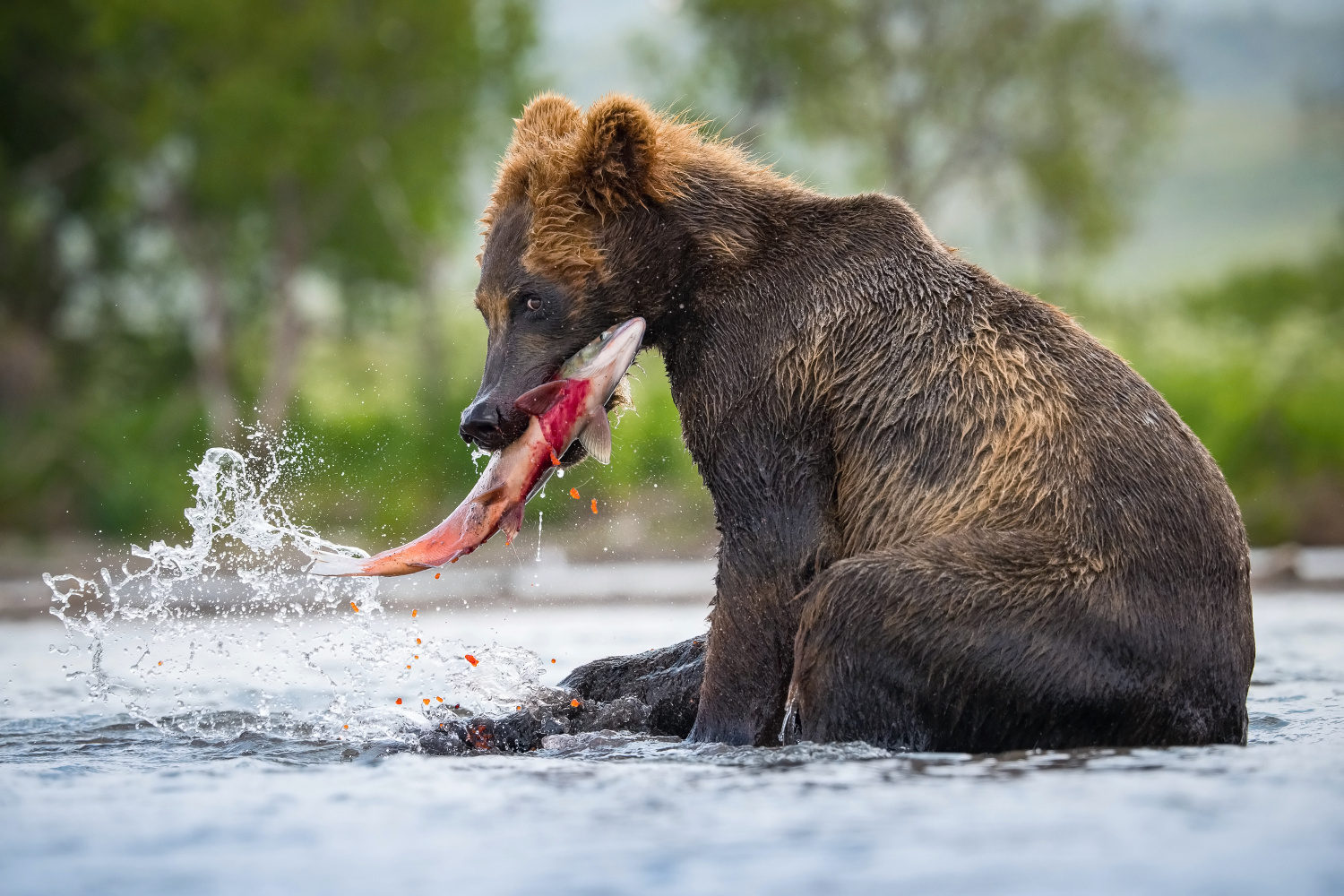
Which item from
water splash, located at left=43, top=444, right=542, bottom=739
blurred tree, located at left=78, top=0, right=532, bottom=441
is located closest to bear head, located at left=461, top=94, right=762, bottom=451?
water splash, located at left=43, top=444, right=542, bottom=739

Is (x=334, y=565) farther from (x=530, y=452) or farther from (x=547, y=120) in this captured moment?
(x=547, y=120)

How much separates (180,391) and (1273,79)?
442 feet

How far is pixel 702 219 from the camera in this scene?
542 centimetres

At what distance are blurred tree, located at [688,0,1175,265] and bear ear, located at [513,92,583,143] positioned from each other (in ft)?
80.1

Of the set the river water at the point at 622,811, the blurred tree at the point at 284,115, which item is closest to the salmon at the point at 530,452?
the river water at the point at 622,811

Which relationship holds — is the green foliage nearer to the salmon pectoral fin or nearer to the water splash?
the water splash

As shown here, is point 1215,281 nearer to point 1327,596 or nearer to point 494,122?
point 494,122

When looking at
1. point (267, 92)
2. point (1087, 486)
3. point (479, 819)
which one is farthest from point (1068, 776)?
point (267, 92)

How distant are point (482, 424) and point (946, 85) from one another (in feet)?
90.8

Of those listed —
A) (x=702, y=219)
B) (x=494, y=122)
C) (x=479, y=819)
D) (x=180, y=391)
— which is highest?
(x=494, y=122)

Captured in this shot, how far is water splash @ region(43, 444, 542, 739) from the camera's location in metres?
6.28

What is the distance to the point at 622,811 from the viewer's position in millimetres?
4137

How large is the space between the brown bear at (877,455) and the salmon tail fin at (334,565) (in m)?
0.58

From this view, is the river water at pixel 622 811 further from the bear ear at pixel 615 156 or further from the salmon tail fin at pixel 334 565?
the bear ear at pixel 615 156
